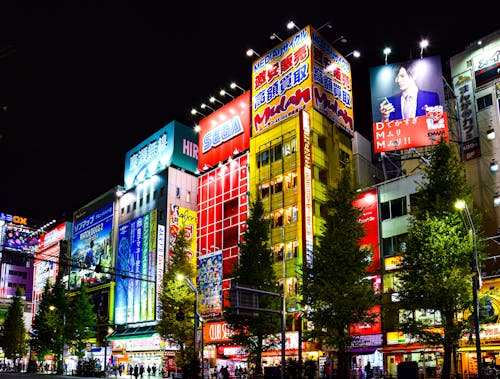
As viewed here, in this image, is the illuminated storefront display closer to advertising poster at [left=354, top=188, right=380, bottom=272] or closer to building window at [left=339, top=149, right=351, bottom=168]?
building window at [left=339, top=149, right=351, bottom=168]

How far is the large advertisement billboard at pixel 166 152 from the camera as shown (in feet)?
219

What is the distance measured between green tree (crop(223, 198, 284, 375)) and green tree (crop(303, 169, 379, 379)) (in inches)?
163

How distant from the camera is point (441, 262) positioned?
1001 inches

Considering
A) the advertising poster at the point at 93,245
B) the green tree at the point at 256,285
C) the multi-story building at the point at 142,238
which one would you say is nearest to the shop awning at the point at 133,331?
the multi-story building at the point at 142,238

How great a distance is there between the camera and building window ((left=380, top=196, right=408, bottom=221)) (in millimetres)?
39312

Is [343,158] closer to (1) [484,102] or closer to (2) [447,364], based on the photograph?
(1) [484,102]

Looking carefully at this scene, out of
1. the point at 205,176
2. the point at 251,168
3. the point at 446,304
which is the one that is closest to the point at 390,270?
the point at 446,304

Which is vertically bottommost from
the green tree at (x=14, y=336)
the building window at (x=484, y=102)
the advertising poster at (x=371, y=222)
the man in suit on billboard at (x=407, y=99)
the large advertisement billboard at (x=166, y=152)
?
the green tree at (x=14, y=336)

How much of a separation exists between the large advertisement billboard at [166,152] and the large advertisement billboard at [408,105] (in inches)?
1163

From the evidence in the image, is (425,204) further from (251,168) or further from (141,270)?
(141,270)

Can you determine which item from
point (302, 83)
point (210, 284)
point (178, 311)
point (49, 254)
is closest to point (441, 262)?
point (178, 311)

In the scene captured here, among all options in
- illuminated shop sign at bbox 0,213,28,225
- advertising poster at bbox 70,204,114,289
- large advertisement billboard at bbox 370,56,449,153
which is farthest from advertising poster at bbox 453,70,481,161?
illuminated shop sign at bbox 0,213,28,225

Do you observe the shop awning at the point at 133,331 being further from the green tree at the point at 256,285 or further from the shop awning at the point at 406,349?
the shop awning at the point at 406,349

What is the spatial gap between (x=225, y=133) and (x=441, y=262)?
36750 millimetres
